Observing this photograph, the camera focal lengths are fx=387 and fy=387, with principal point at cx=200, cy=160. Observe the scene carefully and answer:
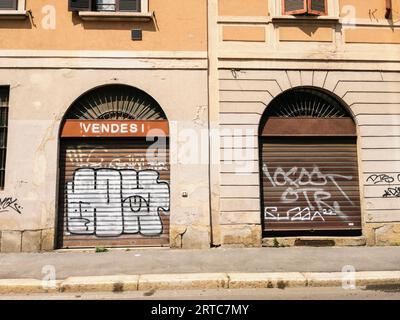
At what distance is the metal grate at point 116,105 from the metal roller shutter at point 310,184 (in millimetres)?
2876

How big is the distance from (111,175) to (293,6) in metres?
6.04

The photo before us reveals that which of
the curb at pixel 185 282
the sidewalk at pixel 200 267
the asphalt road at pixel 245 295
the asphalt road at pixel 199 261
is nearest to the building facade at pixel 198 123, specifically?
the asphalt road at pixel 199 261

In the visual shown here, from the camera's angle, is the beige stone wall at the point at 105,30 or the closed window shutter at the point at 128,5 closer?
the beige stone wall at the point at 105,30

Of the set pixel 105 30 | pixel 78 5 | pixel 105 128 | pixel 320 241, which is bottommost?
pixel 320 241

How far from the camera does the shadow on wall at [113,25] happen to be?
916 cm

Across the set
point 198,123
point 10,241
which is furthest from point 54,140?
point 198,123

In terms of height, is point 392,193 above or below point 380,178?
below

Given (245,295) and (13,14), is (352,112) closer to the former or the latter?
(245,295)

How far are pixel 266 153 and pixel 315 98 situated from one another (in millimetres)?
1901

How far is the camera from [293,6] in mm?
9547

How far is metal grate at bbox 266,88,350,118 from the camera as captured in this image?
9.52m

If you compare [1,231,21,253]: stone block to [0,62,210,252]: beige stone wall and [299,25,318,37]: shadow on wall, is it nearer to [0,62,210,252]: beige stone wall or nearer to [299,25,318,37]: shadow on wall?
[0,62,210,252]: beige stone wall

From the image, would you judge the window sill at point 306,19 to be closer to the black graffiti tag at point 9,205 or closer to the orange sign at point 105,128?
the orange sign at point 105,128
